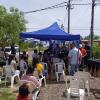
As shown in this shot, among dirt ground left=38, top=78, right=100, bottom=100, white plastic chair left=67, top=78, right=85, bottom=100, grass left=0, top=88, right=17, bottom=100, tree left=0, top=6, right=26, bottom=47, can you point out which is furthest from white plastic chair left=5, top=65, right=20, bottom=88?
tree left=0, top=6, right=26, bottom=47

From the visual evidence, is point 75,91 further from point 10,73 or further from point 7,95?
point 10,73

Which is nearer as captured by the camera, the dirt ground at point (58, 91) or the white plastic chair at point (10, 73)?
the dirt ground at point (58, 91)

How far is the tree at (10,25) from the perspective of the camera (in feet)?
154

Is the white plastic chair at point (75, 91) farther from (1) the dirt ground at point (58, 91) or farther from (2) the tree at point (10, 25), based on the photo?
(2) the tree at point (10, 25)

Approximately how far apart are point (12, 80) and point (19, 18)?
3173 cm

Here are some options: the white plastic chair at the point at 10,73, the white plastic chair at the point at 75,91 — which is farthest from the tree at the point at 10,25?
the white plastic chair at the point at 75,91

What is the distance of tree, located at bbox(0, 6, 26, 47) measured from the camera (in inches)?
1847

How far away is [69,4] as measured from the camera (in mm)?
45125

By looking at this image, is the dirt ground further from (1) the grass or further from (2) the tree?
(2) the tree

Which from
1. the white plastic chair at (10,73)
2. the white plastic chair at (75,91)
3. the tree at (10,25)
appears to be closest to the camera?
the white plastic chair at (75,91)

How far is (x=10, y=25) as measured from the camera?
154ft

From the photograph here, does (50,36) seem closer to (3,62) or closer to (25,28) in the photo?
(3,62)

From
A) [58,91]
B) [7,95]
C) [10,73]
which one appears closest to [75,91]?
[58,91]

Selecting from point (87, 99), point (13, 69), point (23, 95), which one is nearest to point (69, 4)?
point (13, 69)
